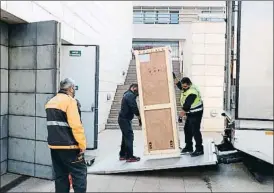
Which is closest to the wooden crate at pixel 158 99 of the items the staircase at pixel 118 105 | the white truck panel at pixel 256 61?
the white truck panel at pixel 256 61

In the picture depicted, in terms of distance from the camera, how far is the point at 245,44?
4355 millimetres

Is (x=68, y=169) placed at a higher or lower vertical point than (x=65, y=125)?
lower

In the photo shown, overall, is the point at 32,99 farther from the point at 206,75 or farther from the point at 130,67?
the point at 130,67

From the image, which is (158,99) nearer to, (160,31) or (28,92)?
(28,92)

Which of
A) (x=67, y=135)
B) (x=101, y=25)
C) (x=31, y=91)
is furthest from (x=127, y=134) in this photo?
(x=101, y=25)

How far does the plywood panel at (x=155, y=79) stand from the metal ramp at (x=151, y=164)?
3.23 ft

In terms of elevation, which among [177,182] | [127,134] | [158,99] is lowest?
[177,182]

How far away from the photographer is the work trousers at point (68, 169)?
380 cm

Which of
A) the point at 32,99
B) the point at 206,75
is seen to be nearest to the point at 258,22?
the point at 32,99

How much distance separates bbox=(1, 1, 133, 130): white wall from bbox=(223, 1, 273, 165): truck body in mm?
3042

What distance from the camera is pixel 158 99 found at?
18.5 ft

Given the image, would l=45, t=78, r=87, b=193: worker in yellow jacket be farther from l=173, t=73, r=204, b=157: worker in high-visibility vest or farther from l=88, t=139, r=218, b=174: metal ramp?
l=173, t=73, r=204, b=157: worker in high-visibility vest

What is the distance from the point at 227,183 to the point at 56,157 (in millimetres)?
2554

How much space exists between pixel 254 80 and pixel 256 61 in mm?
237
